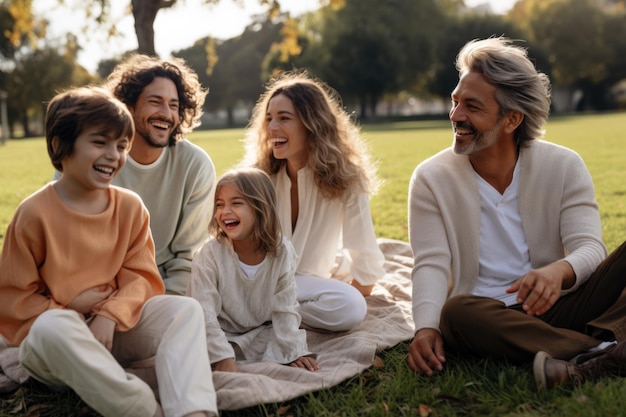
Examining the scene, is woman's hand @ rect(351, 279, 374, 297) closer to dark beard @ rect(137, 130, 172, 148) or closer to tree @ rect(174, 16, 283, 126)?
dark beard @ rect(137, 130, 172, 148)

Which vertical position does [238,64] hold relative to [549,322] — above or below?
above

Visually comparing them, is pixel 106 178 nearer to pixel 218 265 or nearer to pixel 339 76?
pixel 218 265

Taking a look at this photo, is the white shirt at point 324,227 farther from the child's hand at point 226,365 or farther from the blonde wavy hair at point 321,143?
the child's hand at point 226,365

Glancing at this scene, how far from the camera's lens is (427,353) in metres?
3.43

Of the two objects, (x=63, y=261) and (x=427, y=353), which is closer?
(x=63, y=261)

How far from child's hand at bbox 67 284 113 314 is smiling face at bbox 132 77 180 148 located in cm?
138

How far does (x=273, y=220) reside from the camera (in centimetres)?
375

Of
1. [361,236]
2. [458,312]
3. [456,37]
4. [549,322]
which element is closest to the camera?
[458,312]

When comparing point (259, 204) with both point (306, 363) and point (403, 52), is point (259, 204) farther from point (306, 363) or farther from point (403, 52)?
point (403, 52)

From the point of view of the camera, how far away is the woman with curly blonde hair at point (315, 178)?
172 inches

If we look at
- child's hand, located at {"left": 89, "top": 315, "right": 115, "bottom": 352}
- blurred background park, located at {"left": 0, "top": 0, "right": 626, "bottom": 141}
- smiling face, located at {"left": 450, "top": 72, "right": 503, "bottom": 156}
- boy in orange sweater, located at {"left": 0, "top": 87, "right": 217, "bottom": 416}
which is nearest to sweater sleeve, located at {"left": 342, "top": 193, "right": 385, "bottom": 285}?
smiling face, located at {"left": 450, "top": 72, "right": 503, "bottom": 156}

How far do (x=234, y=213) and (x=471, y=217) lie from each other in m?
1.23

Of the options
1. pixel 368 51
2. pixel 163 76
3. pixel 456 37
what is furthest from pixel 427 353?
pixel 456 37

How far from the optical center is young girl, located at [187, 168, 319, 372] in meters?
3.65
